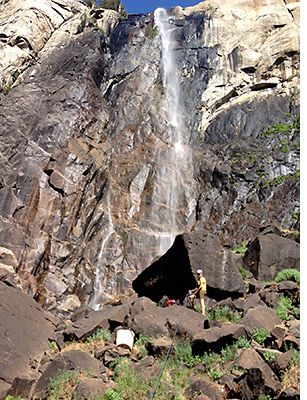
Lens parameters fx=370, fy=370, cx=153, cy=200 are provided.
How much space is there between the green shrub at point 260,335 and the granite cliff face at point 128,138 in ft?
26.8

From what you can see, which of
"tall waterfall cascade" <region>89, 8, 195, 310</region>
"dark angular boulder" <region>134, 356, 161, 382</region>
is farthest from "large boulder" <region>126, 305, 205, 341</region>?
"tall waterfall cascade" <region>89, 8, 195, 310</region>

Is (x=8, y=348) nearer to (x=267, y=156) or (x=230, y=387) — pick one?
(x=230, y=387)

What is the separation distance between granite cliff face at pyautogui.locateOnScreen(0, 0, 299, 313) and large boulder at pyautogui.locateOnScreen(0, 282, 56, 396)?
1.73 m

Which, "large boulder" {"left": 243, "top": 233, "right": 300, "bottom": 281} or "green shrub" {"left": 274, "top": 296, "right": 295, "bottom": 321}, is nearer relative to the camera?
"green shrub" {"left": 274, "top": 296, "right": 295, "bottom": 321}

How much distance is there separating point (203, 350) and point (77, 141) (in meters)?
19.2

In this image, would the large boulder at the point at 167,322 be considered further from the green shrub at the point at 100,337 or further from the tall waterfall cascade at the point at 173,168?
the tall waterfall cascade at the point at 173,168

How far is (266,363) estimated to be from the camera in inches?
257

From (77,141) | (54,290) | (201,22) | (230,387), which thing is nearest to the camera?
(230,387)

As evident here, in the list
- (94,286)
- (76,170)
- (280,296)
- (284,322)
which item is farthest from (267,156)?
(284,322)

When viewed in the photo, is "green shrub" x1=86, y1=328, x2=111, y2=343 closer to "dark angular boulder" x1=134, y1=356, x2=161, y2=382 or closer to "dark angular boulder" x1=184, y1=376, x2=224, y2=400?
"dark angular boulder" x1=134, y1=356, x2=161, y2=382

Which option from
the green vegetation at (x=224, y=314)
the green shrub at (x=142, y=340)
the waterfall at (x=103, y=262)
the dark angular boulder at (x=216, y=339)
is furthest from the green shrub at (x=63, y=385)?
the waterfall at (x=103, y=262)

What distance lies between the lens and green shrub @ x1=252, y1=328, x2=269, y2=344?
8.20m

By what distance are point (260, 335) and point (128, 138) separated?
21.2m

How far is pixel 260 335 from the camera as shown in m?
8.28
